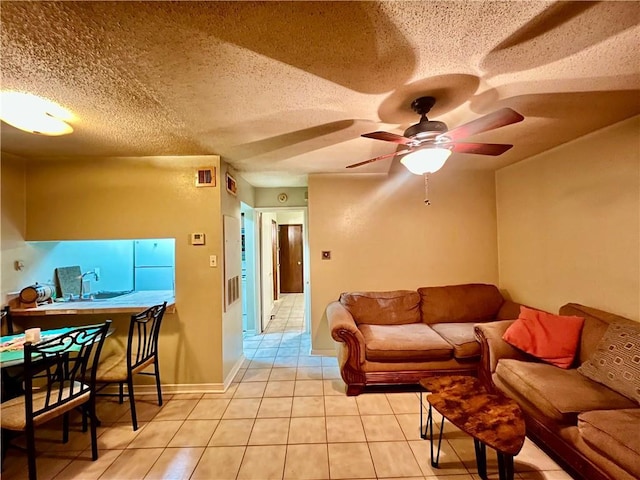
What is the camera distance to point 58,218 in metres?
2.90

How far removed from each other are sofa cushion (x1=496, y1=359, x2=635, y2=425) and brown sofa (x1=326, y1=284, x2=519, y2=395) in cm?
60

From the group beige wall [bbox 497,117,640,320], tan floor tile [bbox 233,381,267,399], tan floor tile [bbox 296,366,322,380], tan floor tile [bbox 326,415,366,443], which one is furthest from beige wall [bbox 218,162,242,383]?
beige wall [bbox 497,117,640,320]

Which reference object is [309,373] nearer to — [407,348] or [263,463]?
[407,348]

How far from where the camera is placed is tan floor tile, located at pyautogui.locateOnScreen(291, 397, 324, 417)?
253 cm

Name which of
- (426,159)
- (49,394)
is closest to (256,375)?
(49,394)

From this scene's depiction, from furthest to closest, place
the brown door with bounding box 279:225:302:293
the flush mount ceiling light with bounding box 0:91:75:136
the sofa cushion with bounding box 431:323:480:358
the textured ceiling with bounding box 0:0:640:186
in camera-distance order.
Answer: the brown door with bounding box 279:225:302:293 < the sofa cushion with bounding box 431:323:480:358 < the flush mount ceiling light with bounding box 0:91:75:136 < the textured ceiling with bounding box 0:0:640:186

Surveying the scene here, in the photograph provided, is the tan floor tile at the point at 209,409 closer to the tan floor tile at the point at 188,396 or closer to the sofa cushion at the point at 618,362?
the tan floor tile at the point at 188,396

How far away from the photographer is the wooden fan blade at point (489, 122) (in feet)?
4.97

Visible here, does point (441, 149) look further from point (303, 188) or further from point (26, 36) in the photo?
point (303, 188)

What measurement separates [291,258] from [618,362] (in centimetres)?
700

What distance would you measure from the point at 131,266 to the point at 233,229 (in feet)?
4.94

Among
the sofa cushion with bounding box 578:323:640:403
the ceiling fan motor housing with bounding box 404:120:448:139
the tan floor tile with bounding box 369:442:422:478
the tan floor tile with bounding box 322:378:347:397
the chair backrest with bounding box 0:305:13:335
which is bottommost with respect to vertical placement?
the tan floor tile with bounding box 369:442:422:478

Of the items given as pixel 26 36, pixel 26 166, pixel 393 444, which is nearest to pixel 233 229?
pixel 26 166

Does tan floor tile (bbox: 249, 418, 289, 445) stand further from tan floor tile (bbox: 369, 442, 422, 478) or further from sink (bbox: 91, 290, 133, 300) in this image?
sink (bbox: 91, 290, 133, 300)
